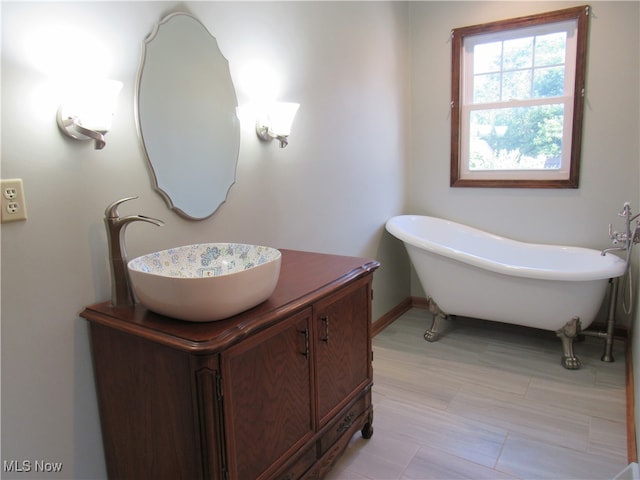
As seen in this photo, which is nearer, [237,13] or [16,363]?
[16,363]

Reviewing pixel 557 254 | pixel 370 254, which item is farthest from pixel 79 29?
pixel 557 254

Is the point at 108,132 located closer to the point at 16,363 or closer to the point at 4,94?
the point at 4,94

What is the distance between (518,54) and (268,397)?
119 inches

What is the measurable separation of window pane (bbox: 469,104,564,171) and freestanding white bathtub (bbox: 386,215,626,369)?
57 centimetres

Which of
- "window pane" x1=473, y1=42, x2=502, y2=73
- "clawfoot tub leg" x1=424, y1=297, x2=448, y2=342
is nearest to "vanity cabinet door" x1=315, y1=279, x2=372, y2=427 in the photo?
"clawfoot tub leg" x1=424, y1=297, x2=448, y2=342

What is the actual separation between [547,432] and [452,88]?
2446 millimetres

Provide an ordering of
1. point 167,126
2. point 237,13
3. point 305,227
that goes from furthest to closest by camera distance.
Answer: point 305,227 < point 237,13 < point 167,126

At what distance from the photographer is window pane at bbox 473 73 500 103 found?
3.33 metres

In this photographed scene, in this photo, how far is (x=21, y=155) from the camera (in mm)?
1233

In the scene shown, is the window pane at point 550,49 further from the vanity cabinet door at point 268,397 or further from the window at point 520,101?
the vanity cabinet door at point 268,397

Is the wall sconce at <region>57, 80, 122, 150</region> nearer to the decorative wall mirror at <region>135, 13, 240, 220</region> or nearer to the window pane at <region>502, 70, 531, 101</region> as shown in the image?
the decorative wall mirror at <region>135, 13, 240, 220</region>

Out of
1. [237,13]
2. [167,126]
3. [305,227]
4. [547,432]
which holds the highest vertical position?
[237,13]

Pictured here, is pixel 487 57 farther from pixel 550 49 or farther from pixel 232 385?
pixel 232 385

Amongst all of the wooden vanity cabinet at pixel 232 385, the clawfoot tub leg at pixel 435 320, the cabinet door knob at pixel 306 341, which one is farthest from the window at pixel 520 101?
the cabinet door knob at pixel 306 341
